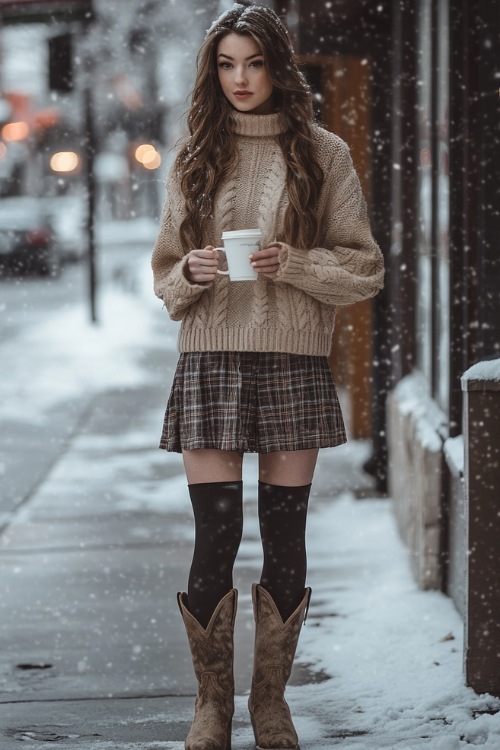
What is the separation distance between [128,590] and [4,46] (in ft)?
127

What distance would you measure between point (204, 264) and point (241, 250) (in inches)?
4.9

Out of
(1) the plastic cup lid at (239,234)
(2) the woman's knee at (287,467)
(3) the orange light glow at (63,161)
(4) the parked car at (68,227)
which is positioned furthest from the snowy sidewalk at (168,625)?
(4) the parked car at (68,227)

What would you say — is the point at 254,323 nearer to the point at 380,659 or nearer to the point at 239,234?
the point at 239,234

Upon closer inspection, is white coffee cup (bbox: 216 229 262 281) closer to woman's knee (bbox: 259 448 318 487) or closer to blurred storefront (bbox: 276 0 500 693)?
woman's knee (bbox: 259 448 318 487)

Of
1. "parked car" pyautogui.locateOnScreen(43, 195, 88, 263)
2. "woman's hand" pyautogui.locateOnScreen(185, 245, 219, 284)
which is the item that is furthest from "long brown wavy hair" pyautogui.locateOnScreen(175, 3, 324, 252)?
"parked car" pyautogui.locateOnScreen(43, 195, 88, 263)

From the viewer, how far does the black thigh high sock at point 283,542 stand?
11.0 feet

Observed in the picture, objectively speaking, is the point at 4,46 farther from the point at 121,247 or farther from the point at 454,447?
the point at 454,447

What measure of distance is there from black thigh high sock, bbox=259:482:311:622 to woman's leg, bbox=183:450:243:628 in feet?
0.27

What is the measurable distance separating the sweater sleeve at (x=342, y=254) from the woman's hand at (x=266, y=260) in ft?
0.16

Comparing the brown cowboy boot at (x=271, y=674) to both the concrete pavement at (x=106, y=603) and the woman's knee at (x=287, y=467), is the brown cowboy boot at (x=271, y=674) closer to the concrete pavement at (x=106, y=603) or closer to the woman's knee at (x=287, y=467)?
the concrete pavement at (x=106, y=603)

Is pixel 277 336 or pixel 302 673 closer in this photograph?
pixel 277 336

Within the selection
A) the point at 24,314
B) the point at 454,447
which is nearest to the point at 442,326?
the point at 454,447

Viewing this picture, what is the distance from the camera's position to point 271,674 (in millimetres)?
3342

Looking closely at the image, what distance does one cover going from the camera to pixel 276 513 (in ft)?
11.0
